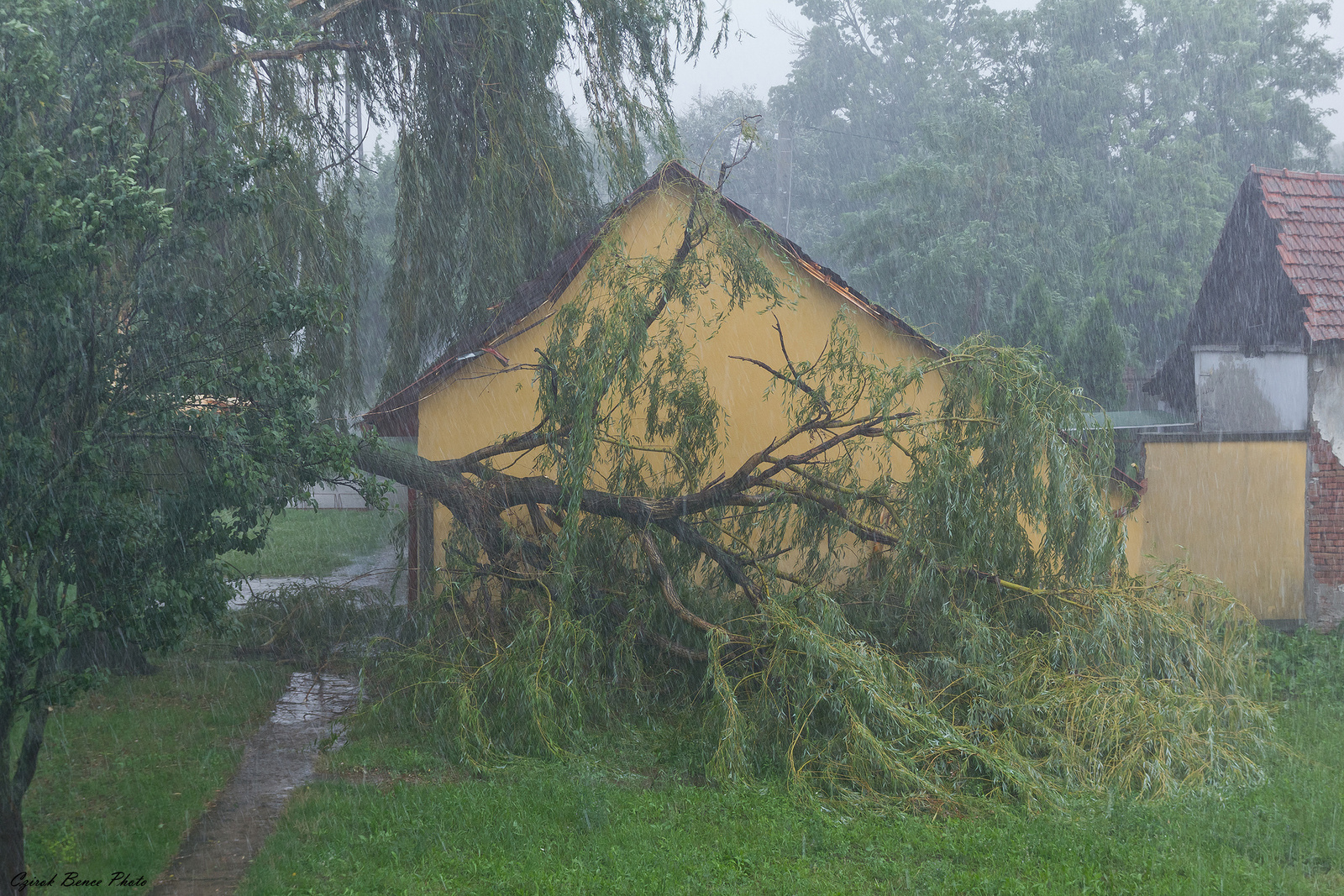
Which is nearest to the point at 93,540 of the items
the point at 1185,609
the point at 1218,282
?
the point at 1185,609

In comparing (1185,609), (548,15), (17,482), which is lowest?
(1185,609)

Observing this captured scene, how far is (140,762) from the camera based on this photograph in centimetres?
712

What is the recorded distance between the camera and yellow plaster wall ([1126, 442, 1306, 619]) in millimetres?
11688

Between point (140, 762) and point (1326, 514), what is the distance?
11717 mm

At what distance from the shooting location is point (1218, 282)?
14195 millimetres

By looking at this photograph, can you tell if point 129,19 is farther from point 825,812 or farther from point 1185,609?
point 1185,609

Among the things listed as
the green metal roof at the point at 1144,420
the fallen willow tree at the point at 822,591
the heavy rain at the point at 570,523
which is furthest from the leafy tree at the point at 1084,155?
the fallen willow tree at the point at 822,591

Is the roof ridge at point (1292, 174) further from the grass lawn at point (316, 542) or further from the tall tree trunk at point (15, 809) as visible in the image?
the tall tree trunk at point (15, 809)

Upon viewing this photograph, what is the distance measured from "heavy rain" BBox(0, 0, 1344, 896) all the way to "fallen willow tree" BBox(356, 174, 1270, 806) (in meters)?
0.04

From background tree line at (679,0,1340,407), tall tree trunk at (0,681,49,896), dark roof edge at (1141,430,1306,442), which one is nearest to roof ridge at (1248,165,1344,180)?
dark roof edge at (1141,430,1306,442)

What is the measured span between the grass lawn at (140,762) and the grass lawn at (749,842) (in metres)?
0.79

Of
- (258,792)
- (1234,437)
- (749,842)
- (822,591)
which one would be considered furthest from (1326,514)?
(258,792)

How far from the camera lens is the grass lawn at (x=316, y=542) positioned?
15328 mm

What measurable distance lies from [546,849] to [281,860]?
137 cm
